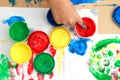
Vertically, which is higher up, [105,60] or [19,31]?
[19,31]

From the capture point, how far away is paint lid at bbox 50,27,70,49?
87 cm

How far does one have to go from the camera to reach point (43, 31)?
88cm

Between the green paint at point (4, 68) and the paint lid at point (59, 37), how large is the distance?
16 cm

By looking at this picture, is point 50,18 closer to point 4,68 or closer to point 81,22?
point 81,22

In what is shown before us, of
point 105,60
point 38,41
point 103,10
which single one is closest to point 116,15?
point 103,10

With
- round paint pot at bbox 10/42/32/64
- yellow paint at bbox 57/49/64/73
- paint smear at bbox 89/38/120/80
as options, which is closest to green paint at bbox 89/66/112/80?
paint smear at bbox 89/38/120/80

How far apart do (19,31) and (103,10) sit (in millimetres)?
297

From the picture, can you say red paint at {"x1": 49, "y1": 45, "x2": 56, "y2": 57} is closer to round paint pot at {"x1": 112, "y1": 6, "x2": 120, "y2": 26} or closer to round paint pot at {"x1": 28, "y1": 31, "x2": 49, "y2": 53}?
round paint pot at {"x1": 28, "y1": 31, "x2": 49, "y2": 53}

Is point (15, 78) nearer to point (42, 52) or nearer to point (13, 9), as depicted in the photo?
point (42, 52)

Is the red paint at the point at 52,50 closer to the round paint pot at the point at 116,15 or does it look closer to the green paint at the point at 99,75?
the green paint at the point at 99,75

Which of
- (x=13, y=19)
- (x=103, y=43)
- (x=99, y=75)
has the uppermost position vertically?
(x=13, y=19)

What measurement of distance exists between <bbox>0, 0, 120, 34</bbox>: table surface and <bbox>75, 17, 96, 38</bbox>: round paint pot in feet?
0.09

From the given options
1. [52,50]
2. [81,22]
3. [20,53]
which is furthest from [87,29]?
[20,53]

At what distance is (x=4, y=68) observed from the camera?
0.86 meters
